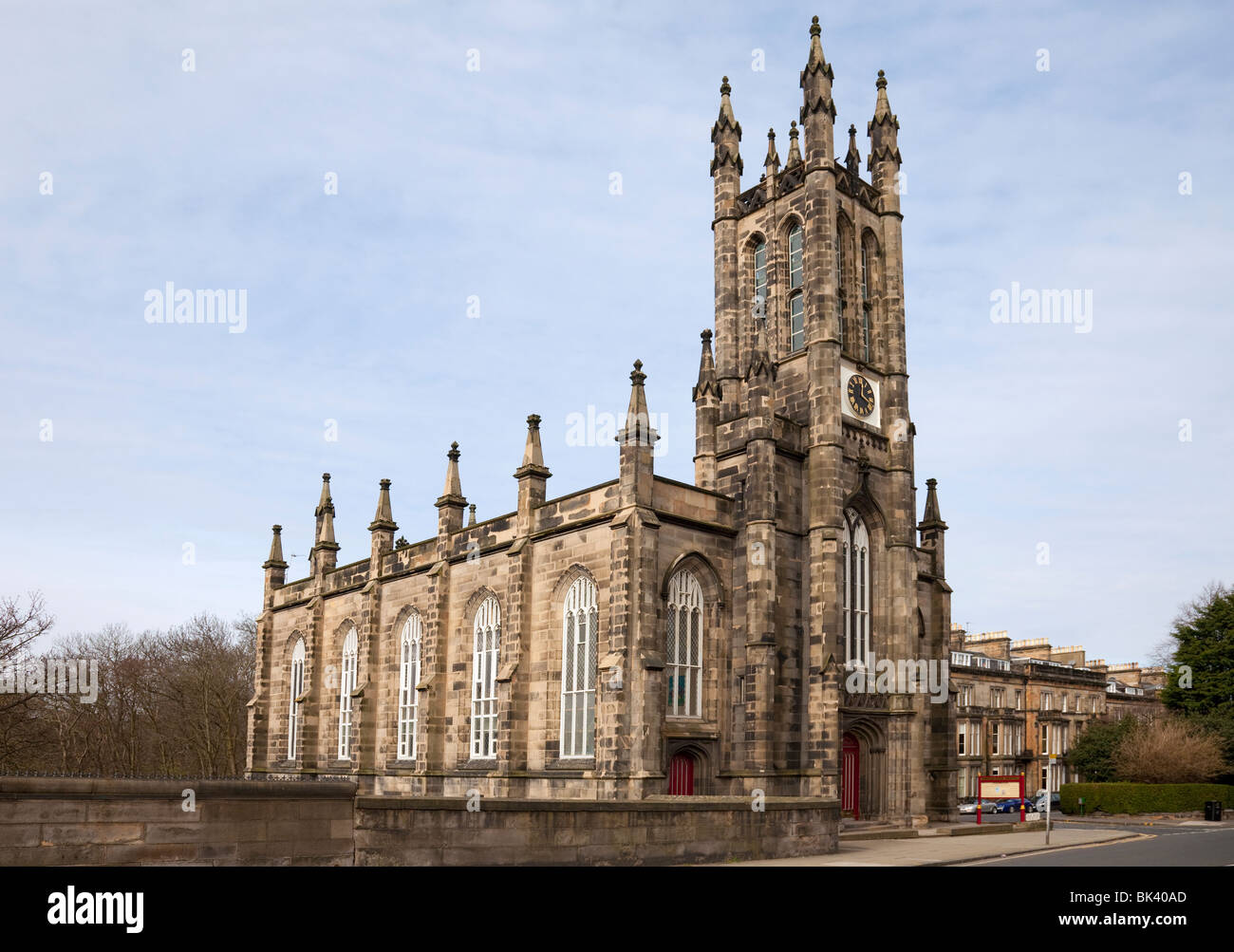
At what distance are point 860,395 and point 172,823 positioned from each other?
25874 mm

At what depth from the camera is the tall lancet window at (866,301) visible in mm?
35844

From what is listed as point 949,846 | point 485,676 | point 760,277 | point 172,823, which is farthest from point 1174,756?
point 172,823

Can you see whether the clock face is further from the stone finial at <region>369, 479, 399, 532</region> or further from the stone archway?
the stone finial at <region>369, 479, 399, 532</region>

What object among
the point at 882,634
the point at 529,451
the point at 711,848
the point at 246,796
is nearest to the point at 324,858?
the point at 246,796

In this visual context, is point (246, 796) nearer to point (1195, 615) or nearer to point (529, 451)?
point (529, 451)

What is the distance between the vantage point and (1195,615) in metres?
61.4

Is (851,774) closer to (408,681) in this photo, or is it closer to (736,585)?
(736,585)

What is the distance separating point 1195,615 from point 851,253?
40357mm

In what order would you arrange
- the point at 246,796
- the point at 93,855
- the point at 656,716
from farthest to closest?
the point at 656,716, the point at 246,796, the point at 93,855

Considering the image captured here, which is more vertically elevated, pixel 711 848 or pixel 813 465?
pixel 813 465

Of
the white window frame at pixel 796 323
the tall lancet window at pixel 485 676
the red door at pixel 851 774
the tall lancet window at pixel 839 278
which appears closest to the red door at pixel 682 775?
the red door at pixel 851 774

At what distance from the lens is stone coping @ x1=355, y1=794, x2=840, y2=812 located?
16628 mm

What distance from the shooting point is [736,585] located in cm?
3052

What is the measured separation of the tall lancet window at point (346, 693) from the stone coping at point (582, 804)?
82.0 feet
